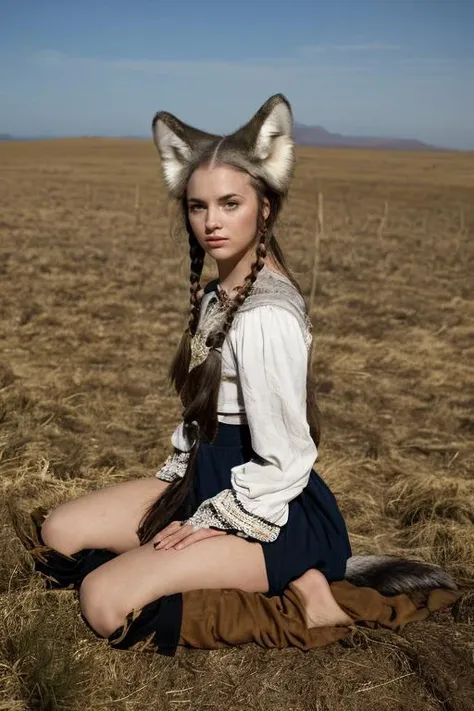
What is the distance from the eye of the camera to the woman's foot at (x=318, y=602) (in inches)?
89.7

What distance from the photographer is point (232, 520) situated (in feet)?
7.02

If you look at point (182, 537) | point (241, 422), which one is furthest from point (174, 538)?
point (241, 422)

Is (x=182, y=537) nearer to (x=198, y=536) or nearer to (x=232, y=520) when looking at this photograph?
(x=198, y=536)

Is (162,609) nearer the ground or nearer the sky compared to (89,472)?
nearer the sky

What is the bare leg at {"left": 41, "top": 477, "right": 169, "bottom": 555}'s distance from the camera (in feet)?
8.11

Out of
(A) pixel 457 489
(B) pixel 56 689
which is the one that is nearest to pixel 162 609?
(B) pixel 56 689

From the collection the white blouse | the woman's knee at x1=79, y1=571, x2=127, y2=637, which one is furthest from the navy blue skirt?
the woman's knee at x1=79, y1=571, x2=127, y2=637

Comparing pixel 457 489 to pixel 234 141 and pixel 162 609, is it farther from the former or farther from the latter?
pixel 234 141

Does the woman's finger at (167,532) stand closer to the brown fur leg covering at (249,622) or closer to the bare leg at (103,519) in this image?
the brown fur leg covering at (249,622)

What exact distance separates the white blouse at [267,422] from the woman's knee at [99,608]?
33cm

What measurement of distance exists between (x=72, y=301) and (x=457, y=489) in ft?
18.7

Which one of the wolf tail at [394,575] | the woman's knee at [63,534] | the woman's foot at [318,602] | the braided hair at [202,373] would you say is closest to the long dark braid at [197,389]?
the braided hair at [202,373]

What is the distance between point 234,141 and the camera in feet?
7.14

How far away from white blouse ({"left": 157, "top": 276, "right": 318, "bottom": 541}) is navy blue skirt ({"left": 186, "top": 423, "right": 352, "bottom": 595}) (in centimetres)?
11
